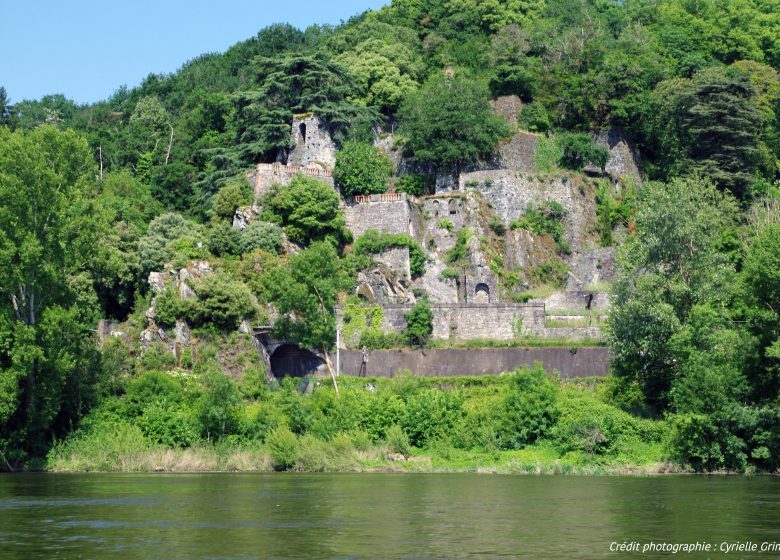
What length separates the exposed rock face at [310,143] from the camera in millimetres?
69062

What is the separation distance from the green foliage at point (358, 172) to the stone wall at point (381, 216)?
3.96 feet

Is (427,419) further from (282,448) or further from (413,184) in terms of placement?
(413,184)

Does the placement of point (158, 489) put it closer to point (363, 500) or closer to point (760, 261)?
point (363, 500)

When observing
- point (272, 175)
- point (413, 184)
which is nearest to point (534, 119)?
point (413, 184)

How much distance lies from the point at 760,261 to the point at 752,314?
2.07m

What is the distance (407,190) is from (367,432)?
77.3ft

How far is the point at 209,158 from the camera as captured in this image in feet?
245

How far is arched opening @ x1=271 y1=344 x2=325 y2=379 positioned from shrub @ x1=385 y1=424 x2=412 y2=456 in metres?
10.3

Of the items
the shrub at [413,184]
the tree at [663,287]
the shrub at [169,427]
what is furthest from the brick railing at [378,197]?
the shrub at [169,427]

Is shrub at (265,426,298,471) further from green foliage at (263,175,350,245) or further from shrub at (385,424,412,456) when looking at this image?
green foliage at (263,175,350,245)

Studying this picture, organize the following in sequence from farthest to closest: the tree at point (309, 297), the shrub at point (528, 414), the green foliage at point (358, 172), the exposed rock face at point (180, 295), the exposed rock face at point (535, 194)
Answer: the green foliage at point (358, 172) → the exposed rock face at point (535, 194) → the exposed rock face at point (180, 295) → the tree at point (309, 297) → the shrub at point (528, 414)

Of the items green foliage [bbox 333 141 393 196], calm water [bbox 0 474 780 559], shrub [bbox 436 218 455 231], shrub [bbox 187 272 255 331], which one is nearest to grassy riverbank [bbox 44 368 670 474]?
calm water [bbox 0 474 780 559]

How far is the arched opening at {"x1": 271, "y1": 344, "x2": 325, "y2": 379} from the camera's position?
187ft

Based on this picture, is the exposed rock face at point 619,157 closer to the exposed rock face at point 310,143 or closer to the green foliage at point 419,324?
the exposed rock face at point 310,143
